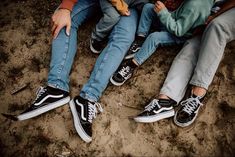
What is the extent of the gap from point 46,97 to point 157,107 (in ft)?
3.43

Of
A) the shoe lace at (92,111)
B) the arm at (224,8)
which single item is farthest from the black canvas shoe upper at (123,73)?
the arm at (224,8)

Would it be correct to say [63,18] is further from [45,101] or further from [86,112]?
[86,112]

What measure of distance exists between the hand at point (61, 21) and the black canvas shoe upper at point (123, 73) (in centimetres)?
64

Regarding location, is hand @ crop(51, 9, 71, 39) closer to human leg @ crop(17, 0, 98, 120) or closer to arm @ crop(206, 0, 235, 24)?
human leg @ crop(17, 0, 98, 120)

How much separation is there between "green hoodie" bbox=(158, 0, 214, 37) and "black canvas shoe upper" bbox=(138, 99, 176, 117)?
688 mm

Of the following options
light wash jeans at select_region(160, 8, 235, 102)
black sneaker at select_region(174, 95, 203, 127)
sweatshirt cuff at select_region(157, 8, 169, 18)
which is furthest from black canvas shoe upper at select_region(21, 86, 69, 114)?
sweatshirt cuff at select_region(157, 8, 169, 18)

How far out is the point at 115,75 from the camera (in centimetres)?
271

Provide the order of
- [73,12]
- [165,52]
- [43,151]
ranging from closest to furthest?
[43,151] → [73,12] → [165,52]

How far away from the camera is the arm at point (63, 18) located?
260cm

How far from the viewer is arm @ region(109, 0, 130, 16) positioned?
2.66 metres

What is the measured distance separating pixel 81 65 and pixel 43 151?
1001 mm

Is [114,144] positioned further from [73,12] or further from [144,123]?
[73,12]

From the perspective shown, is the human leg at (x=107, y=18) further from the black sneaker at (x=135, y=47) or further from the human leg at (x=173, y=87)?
the human leg at (x=173, y=87)

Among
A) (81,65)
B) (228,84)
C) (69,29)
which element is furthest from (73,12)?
(228,84)
